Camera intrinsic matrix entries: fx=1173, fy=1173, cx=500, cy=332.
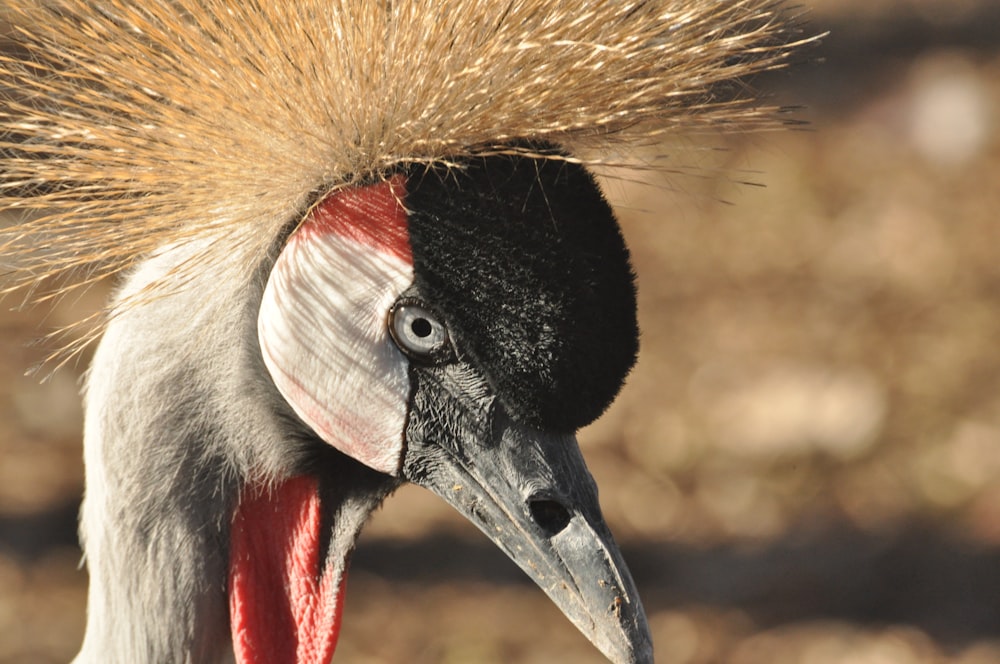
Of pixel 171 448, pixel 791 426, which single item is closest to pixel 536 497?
pixel 171 448

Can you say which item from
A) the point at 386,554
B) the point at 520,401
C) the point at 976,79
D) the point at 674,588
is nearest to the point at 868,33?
the point at 976,79

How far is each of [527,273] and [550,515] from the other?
29 cm

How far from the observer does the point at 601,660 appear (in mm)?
3018

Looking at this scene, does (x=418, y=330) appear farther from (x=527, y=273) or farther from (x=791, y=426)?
(x=791, y=426)

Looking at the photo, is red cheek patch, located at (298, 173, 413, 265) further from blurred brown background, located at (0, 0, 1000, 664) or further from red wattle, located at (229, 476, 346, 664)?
blurred brown background, located at (0, 0, 1000, 664)

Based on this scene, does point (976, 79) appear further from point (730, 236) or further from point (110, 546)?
point (110, 546)

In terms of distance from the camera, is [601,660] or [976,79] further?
[976,79]

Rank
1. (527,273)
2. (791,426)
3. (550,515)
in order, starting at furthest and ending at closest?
(791,426)
(550,515)
(527,273)

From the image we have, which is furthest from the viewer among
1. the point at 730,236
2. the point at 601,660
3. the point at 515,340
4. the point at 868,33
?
the point at 868,33

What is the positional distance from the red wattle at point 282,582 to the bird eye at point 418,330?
27 cm

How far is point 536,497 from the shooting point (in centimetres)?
129

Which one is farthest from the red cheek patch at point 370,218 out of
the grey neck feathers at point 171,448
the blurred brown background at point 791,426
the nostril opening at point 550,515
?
the blurred brown background at point 791,426

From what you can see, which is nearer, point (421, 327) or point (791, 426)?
point (421, 327)

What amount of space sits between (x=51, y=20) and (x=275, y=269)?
373 millimetres
